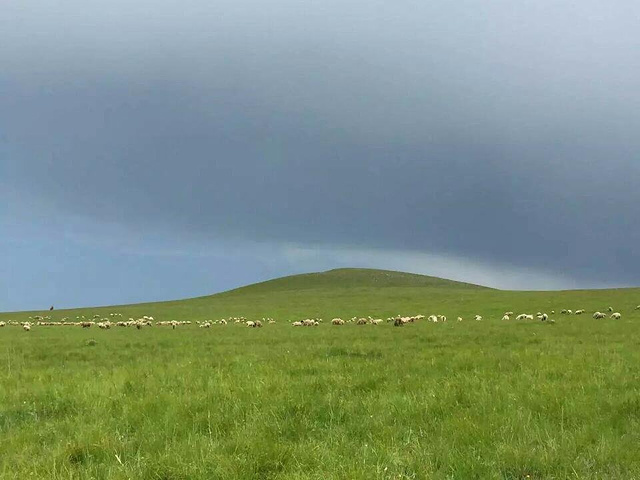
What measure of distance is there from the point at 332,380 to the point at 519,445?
4.90 m

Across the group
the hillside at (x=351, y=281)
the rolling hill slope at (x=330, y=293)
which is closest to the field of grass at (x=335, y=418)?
the rolling hill slope at (x=330, y=293)

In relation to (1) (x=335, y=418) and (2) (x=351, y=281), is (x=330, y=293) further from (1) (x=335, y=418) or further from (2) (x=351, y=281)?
(1) (x=335, y=418)

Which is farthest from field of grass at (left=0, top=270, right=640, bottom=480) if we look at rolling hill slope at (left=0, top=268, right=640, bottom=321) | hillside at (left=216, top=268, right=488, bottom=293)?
hillside at (left=216, top=268, right=488, bottom=293)

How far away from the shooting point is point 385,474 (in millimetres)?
6199

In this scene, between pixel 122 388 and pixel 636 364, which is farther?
pixel 636 364

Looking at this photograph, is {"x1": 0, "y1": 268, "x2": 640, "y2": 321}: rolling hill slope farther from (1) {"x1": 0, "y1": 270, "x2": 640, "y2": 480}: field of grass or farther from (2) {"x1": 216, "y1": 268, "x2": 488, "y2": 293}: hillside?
(1) {"x1": 0, "y1": 270, "x2": 640, "y2": 480}: field of grass

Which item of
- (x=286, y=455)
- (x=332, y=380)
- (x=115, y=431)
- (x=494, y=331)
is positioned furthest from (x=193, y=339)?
(x=286, y=455)

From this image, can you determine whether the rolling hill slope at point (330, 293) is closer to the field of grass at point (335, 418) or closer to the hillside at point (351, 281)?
the hillside at point (351, 281)

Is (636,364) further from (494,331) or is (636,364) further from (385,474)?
(494,331)

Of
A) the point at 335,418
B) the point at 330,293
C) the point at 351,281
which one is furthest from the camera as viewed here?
the point at 351,281

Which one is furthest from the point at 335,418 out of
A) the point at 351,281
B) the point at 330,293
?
the point at 351,281

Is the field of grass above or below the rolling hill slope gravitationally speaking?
below

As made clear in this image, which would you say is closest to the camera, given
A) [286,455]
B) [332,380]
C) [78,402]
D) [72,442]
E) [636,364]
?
[286,455]

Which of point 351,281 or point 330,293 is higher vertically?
point 351,281
